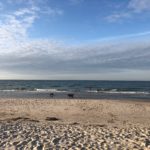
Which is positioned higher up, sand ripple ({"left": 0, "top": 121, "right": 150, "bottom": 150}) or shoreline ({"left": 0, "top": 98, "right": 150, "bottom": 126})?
sand ripple ({"left": 0, "top": 121, "right": 150, "bottom": 150})

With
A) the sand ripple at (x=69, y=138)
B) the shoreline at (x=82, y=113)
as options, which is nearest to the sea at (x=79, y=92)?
the shoreline at (x=82, y=113)

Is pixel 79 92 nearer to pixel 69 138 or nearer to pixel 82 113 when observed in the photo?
pixel 82 113

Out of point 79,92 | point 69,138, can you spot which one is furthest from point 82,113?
point 79,92

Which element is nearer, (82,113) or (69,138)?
(69,138)

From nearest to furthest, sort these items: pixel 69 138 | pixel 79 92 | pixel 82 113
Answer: pixel 69 138
pixel 82 113
pixel 79 92

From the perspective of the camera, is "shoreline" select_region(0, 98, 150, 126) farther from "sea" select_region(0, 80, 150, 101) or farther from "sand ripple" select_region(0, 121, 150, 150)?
"sea" select_region(0, 80, 150, 101)

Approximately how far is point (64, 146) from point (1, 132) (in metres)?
2.73

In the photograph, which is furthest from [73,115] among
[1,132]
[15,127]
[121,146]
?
[121,146]

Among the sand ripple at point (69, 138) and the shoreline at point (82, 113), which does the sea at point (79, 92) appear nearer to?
the shoreline at point (82, 113)

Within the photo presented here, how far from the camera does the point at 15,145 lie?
8.19 meters

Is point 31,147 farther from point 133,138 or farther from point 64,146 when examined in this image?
point 133,138

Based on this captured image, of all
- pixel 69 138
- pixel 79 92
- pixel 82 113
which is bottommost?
pixel 82 113

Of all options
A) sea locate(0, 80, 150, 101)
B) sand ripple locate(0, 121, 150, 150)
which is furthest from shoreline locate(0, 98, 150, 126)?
sea locate(0, 80, 150, 101)

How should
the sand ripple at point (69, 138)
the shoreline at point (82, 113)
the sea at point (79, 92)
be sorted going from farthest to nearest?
1. the sea at point (79, 92)
2. the shoreline at point (82, 113)
3. the sand ripple at point (69, 138)
